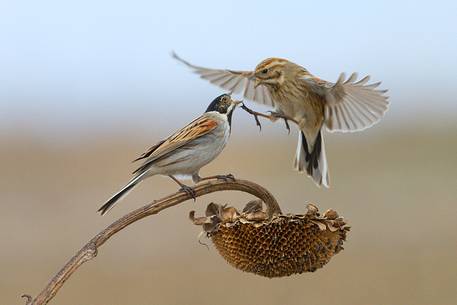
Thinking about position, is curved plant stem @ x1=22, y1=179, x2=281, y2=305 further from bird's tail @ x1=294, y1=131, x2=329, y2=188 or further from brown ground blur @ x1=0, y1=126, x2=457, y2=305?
brown ground blur @ x1=0, y1=126, x2=457, y2=305

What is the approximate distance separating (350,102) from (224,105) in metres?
0.88

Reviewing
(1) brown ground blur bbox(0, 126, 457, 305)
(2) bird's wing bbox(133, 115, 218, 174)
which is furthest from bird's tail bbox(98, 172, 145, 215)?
(1) brown ground blur bbox(0, 126, 457, 305)

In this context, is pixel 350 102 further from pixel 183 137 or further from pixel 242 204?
pixel 242 204

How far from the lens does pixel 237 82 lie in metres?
5.70

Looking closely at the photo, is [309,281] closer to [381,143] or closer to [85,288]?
[85,288]

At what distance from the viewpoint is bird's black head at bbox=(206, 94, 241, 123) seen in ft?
16.3

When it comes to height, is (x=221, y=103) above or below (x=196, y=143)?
above

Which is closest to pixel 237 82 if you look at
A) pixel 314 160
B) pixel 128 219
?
pixel 314 160

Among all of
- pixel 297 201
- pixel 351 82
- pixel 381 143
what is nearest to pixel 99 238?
pixel 351 82

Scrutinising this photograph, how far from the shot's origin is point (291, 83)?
5684mm

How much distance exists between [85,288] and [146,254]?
8.66ft

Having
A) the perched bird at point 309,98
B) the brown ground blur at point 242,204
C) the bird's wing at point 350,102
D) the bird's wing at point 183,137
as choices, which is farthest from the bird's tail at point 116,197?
the brown ground blur at point 242,204

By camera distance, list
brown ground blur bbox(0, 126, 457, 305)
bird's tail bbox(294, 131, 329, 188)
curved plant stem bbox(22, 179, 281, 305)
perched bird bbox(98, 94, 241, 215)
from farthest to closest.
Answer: brown ground blur bbox(0, 126, 457, 305)
bird's tail bbox(294, 131, 329, 188)
perched bird bbox(98, 94, 241, 215)
curved plant stem bbox(22, 179, 281, 305)

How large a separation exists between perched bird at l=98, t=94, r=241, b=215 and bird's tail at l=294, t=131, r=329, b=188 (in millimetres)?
1030
